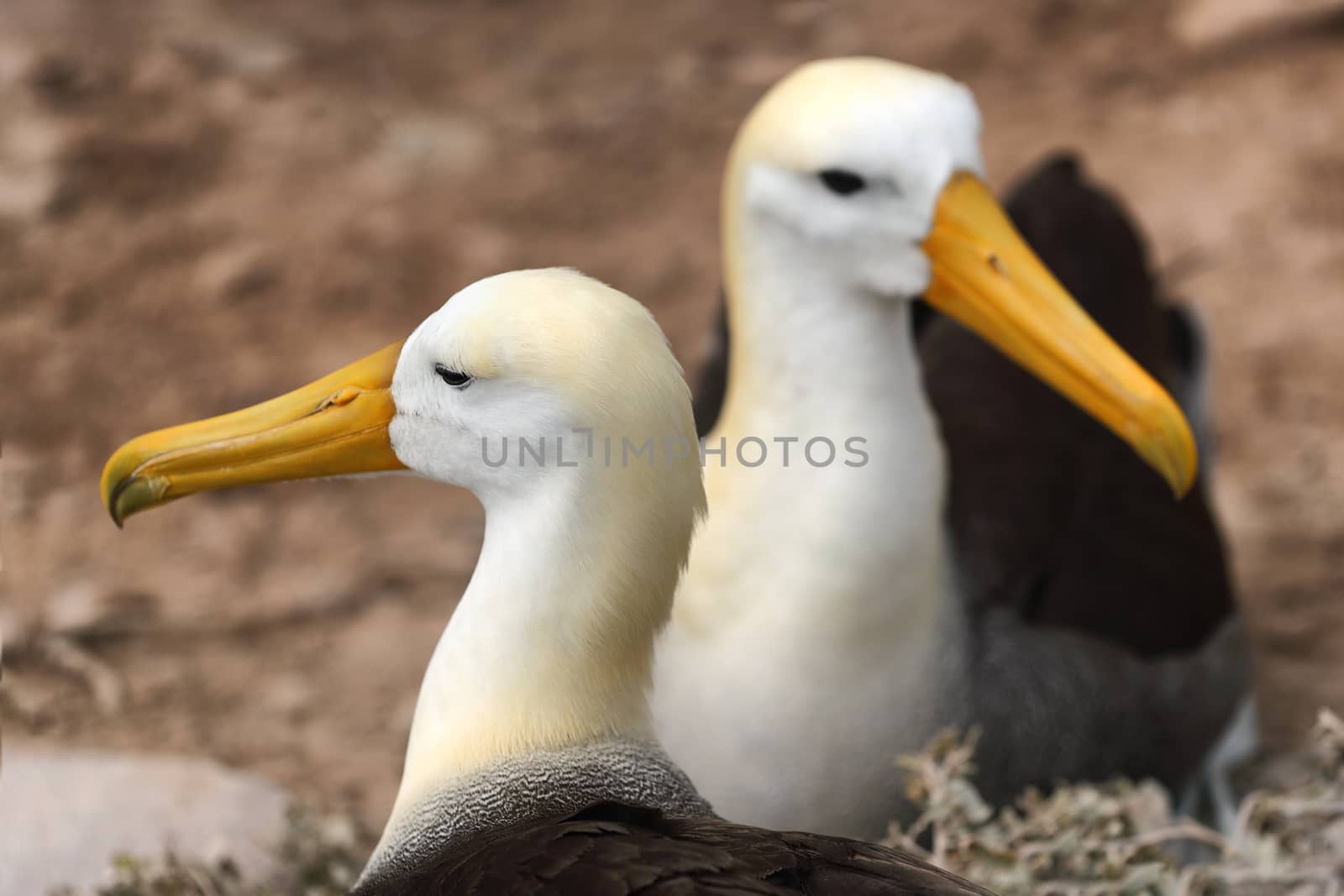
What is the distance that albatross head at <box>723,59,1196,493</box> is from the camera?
107 inches

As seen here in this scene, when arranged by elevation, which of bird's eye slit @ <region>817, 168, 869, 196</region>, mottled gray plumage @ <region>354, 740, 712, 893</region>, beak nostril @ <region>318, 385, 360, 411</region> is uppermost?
bird's eye slit @ <region>817, 168, 869, 196</region>

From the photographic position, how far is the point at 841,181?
9.09 feet

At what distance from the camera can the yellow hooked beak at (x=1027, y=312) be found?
269 centimetres

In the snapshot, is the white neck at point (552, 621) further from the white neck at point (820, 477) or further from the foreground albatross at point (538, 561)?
the white neck at point (820, 477)

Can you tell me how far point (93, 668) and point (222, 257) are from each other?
202 centimetres

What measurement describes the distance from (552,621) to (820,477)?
957 mm

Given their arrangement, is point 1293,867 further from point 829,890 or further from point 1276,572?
point 1276,572

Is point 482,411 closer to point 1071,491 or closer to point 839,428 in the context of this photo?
point 839,428

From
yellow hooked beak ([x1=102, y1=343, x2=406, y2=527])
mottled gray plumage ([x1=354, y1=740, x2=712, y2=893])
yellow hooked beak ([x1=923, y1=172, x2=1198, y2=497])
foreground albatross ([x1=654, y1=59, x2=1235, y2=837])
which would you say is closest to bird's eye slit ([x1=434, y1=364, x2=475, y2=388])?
yellow hooked beak ([x1=102, y1=343, x2=406, y2=527])

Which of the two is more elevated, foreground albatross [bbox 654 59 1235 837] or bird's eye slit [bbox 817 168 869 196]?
bird's eye slit [bbox 817 168 869 196]

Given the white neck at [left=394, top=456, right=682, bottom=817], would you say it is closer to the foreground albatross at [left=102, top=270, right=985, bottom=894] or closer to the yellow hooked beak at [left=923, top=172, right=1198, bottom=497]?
the foreground albatross at [left=102, top=270, right=985, bottom=894]

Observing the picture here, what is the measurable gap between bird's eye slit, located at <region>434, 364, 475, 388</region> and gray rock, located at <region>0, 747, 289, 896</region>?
1.28 m

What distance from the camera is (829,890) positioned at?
1.78 m

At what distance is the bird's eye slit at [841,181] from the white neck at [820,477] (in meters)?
0.12
